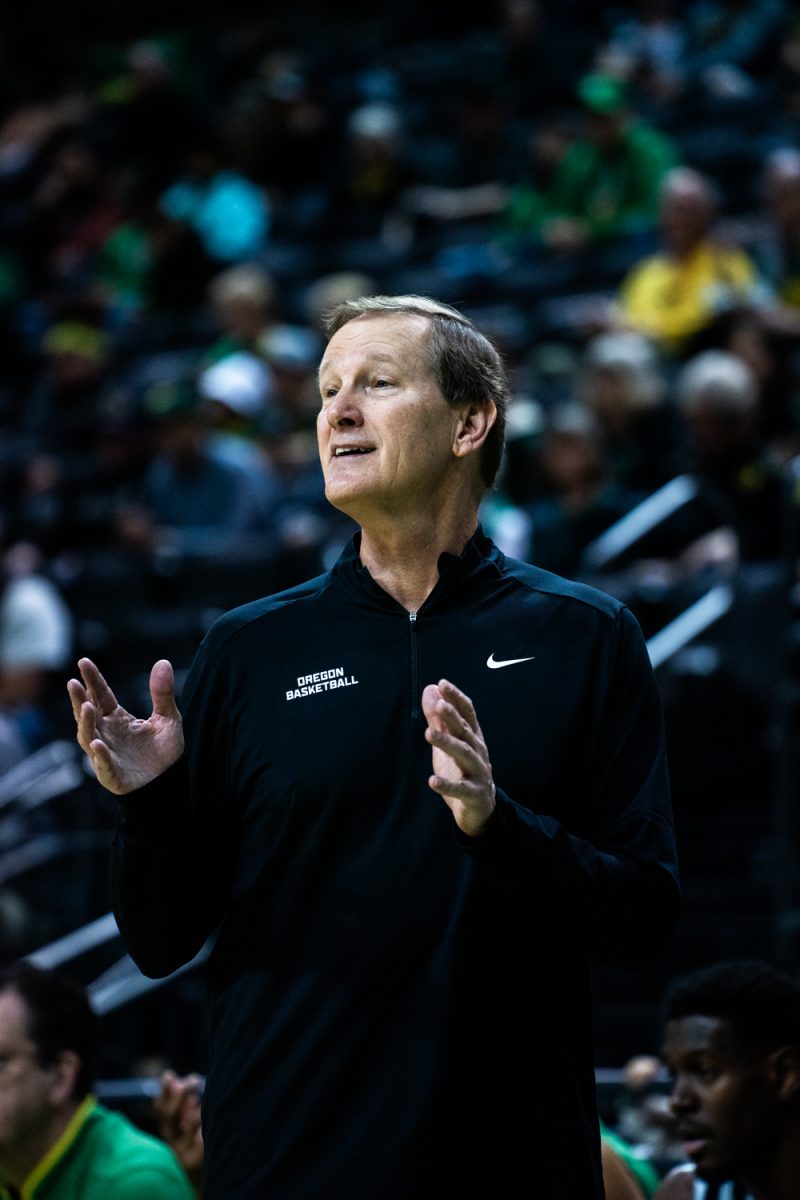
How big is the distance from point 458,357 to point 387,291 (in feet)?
28.0

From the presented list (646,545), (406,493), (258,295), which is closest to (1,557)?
(258,295)

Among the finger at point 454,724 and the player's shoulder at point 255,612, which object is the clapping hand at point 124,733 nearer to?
the player's shoulder at point 255,612

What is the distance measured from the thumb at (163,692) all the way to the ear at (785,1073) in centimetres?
151

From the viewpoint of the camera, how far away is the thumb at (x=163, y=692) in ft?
8.36

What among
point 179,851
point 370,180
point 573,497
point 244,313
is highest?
point 370,180

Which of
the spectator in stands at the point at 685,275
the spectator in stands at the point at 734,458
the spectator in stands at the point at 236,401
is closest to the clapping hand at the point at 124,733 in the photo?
the spectator in stands at the point at 734,458

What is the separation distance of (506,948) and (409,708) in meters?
0.35

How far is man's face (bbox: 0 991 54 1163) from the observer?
3787mm

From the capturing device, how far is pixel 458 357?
9.02 feet

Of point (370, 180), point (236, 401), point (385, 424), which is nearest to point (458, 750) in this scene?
point (385, 424)

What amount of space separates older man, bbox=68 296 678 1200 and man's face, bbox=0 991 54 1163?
1.35m

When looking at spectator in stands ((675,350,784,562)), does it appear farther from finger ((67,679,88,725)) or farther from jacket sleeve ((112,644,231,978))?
finger ((67,679,88,725))

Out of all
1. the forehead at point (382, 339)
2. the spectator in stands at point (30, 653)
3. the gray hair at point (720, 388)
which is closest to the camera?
the forehead at point (382, 339)

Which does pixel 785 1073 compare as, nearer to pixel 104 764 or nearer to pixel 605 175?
pixel 104 764
